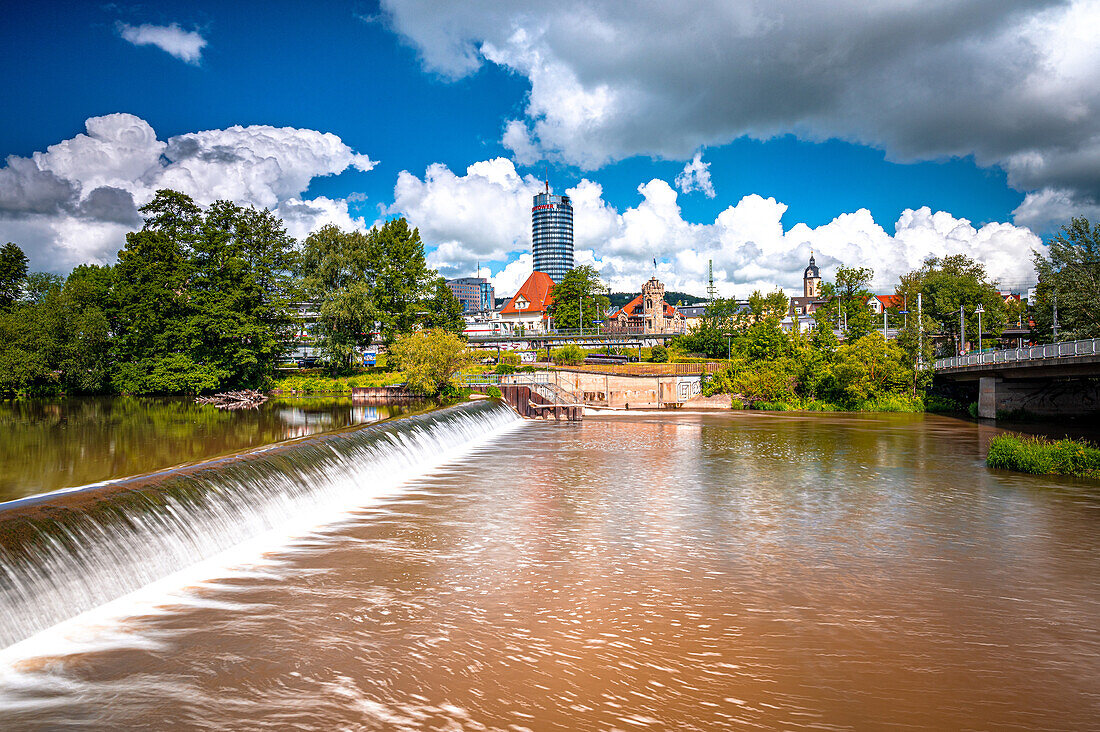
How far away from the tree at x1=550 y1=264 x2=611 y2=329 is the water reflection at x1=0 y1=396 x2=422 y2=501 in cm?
5928

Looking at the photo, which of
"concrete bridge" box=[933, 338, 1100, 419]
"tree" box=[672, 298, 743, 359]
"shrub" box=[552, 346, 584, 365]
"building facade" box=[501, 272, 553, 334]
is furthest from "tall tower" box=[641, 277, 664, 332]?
"concrete bridge" box=[933, 338, 1100, 419]

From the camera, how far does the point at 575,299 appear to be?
112 metres

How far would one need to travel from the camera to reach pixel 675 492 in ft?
63.3

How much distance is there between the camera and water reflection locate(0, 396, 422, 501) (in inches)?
792

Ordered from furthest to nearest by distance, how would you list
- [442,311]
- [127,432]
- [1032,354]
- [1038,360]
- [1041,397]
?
[442,311] < [1041,397] < [1032,354] < [1038,360] < [127,432]

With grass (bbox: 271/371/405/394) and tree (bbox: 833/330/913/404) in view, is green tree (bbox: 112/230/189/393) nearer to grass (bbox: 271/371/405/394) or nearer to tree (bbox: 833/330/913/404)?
grass (bbox: 271/371/405/394)

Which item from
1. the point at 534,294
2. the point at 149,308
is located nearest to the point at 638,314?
the point at 534,294

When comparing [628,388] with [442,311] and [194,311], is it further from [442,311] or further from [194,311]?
[194,311]

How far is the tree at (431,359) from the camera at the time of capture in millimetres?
52625

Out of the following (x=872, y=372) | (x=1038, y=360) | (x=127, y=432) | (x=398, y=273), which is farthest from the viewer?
(x=398, y=273)

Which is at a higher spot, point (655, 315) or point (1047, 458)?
point (655, 315)

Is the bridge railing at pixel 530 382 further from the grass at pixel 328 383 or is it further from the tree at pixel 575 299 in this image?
the tree at pixel 575 299

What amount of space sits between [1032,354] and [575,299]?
260ft

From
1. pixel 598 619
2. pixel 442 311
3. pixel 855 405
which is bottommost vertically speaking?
pixel 598 619
